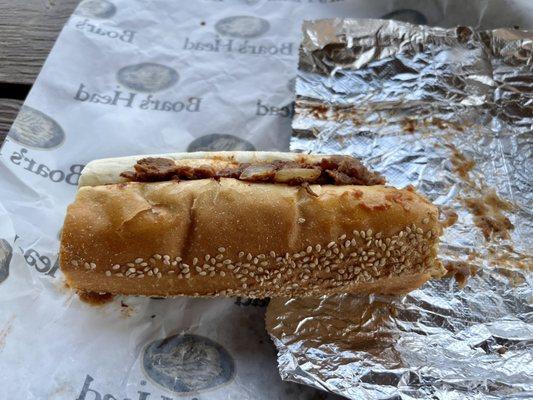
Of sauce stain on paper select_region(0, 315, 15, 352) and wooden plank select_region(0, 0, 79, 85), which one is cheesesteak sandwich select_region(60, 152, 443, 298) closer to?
sauce stain on paper select_region(0, 315, 15, 352)

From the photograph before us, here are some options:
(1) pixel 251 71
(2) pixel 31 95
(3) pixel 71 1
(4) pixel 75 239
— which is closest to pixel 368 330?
(4) pixel 75 239

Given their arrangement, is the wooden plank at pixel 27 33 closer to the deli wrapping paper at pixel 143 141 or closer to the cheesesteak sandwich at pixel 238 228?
the deli wrapping paper at pixel 143 141

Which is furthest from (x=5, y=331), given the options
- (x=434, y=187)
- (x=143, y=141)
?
(x=434, y=187)

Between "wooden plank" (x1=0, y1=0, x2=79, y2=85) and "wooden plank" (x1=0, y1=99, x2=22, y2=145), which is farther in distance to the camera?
"wooden plank" (x1=0, y1=0, x2=79, y2=85)

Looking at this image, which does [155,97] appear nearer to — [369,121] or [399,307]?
[369,121]

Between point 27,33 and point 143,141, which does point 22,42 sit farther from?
point 143,141

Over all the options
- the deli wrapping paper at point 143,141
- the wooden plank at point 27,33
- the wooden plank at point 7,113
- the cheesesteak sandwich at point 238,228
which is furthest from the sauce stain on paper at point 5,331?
the wooden plank at point 27,33

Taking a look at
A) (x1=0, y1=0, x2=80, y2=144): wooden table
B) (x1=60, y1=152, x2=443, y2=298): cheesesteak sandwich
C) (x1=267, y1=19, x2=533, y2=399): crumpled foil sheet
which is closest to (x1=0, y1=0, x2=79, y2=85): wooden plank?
(x1=0, y1=0, x2=80, y2=144): wooden table
